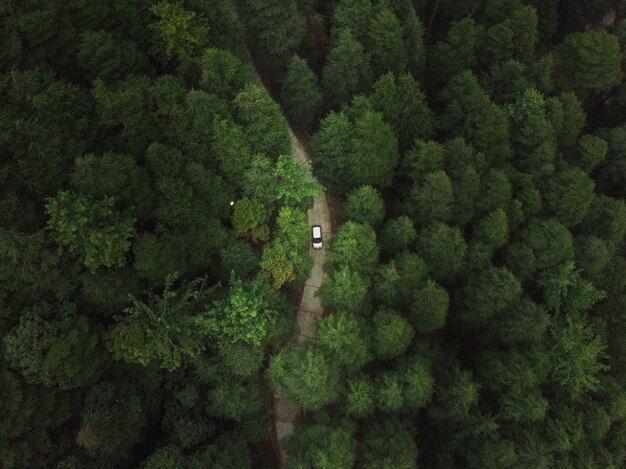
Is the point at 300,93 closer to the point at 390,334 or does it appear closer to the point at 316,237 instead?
the point at 316,237

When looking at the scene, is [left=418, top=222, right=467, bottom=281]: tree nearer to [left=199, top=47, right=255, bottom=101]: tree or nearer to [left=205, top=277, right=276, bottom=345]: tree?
[left=205, top=277, right=276, bottom=345]: tree

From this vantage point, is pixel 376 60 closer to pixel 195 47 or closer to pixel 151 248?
pixel 195 47

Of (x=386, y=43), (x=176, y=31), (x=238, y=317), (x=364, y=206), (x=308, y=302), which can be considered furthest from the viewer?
(x=308, y=302)

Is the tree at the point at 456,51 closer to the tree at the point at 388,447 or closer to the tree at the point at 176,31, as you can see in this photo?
the tree at the point at 176,31

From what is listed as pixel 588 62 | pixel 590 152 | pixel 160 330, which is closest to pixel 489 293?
pixel 590 152

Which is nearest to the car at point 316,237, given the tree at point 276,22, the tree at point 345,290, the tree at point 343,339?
the tree at point 345,290

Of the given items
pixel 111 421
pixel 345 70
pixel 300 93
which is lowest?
pixel 111 421
